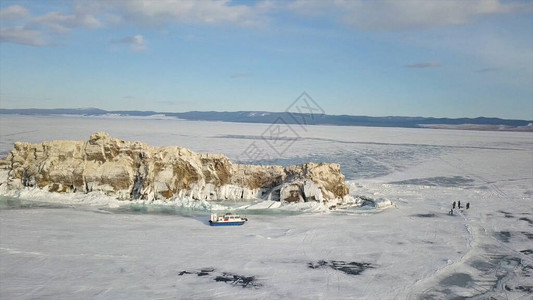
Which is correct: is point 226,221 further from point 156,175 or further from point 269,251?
point 156,175

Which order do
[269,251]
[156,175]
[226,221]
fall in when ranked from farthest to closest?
[156,175], [226,221], [269,251]

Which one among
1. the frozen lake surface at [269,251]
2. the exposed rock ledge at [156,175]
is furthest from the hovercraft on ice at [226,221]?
the exposed rock ledge at [156,175]

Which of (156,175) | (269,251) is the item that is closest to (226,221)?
(269,251)

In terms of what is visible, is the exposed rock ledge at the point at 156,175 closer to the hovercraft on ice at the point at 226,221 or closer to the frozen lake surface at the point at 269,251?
the frozen lake surface at the point at 269,251

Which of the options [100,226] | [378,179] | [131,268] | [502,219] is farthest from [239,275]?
[378,179]

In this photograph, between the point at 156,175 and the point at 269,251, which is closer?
the point at 269,251

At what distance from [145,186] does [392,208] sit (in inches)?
616

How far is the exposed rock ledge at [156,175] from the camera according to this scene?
1103 inches

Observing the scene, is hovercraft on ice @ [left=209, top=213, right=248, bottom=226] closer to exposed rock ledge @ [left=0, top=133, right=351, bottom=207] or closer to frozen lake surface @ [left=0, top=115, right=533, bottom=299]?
frozen lake surface @ [left=0, top=115, right=533, bottom=299]

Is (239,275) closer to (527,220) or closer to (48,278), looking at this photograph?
(48,278)

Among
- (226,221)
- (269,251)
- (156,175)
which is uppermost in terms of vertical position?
(156,175)

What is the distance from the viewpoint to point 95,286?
1383 centimetres

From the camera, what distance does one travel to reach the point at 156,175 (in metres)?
28.4

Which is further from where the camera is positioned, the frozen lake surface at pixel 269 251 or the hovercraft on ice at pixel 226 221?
the hovercraft on ice at pixel 226 221
